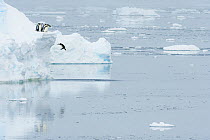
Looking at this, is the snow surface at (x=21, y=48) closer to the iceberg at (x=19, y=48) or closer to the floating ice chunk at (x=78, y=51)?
the iceberg at (x=19, y=48)

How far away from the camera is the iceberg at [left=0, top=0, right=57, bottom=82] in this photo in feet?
74.3

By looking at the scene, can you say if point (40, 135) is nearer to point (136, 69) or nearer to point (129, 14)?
point (136, 69)

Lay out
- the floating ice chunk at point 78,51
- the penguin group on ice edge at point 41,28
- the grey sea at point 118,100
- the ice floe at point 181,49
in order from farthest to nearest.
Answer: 1. the ice floe at point 181,49
2. the floating ice chunk at point 78,51
3. the penguin group on ice edge at point 41,28
4. the grey sea at point 118,100

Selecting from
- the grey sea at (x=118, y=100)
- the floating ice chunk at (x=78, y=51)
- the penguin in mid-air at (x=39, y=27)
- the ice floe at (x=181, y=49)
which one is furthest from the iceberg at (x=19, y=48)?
the ice floe at (x=181, y=49)

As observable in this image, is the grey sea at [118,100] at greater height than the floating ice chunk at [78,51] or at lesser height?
lesser

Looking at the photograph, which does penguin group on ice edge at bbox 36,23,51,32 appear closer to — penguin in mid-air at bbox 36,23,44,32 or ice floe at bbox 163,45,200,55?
penguin in mid-air at bbox 36,23,44,32

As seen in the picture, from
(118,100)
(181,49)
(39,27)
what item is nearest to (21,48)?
(39,27)

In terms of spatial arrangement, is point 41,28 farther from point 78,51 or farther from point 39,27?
point 78,51

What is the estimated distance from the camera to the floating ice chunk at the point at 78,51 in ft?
94.3

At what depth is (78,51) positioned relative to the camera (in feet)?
95.2

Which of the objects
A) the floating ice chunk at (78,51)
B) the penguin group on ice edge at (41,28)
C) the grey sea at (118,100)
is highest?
the penguin group on ice edge at (41,28)

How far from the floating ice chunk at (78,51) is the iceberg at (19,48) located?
4.60 meters

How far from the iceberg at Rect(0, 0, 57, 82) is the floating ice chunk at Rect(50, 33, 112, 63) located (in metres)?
4.60

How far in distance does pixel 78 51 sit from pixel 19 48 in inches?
249
